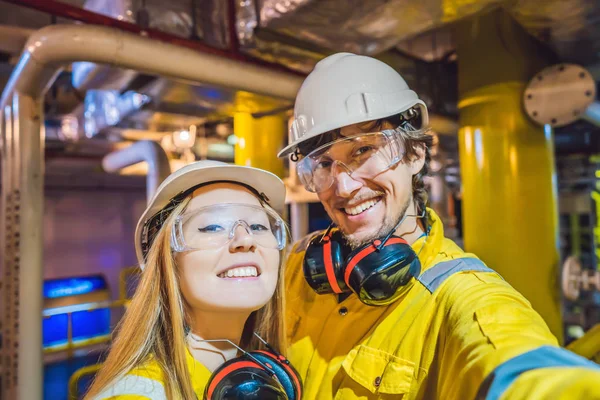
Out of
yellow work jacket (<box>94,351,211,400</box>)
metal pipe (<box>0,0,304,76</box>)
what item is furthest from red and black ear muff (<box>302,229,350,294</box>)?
metal pipe (<box>0,0,304,76</box>)

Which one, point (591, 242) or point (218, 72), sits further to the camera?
point (591, 242)

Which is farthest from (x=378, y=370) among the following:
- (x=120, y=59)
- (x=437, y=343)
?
(x=120, y=59)

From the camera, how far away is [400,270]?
1.21 meters

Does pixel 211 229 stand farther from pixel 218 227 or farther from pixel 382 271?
pixel 382 271

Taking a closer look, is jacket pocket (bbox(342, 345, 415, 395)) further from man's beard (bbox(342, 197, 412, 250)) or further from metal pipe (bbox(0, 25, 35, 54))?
metal pipe (bbox(0, 25, 35, 54))

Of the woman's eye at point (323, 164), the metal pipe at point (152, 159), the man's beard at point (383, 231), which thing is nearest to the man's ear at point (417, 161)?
the man's beard at point (383, 231)

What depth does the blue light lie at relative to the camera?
22.0 ft

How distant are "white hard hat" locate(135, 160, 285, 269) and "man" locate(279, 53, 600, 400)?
0.24 meters

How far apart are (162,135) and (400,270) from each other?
4549mm

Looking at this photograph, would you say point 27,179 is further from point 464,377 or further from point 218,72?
point 464,377

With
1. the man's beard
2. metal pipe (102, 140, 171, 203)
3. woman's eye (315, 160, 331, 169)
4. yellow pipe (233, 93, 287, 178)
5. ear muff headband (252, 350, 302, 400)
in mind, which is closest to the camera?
ear muff headband (252, 350, 302, 400)

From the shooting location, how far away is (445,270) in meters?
1.24

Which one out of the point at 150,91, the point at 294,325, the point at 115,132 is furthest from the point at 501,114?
the point at 115,132

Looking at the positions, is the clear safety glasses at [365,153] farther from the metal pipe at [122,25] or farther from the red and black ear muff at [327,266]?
the metal pipe at [122,25]
